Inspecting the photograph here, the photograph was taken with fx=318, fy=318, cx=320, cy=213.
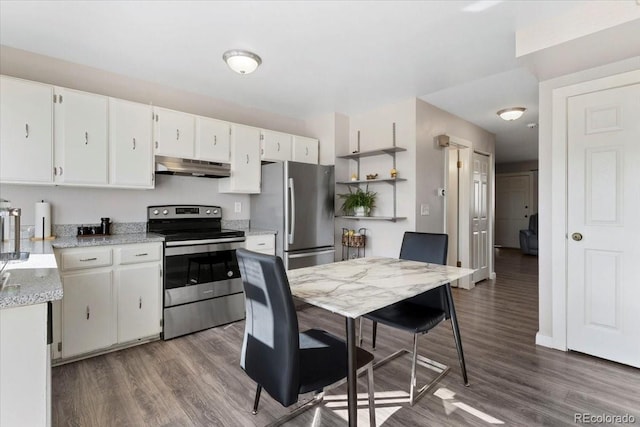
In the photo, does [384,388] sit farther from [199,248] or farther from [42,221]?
[42,221]

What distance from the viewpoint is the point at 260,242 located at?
3559 mm

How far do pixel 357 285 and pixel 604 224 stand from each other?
2114 millimetres

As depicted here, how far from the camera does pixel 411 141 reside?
3803mm

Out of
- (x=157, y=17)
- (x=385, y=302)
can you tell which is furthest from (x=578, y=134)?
(x=157, y=17)

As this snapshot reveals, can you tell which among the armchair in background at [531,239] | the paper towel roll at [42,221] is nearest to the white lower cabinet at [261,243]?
the paper towel roll at [42,221]

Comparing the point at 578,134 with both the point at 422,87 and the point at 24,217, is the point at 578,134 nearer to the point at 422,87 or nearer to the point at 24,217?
the point at 422,87

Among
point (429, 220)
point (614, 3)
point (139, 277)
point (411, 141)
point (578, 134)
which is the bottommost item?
point (139, 277)

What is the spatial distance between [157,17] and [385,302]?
93.4 inches

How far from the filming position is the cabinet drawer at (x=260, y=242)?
3.48 m

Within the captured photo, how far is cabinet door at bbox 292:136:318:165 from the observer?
4.12 metres

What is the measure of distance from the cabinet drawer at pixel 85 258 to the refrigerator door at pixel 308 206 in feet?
5.58

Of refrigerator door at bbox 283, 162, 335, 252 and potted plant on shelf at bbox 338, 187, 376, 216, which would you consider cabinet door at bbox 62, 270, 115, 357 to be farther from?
potted plant on shelf at bbox 338, 187, 376, 216

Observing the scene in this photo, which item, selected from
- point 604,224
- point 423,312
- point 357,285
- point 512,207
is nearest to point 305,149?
point 423,312

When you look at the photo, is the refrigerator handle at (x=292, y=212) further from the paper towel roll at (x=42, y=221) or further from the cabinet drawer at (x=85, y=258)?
the paper towel roll at (x=42, y=221)
